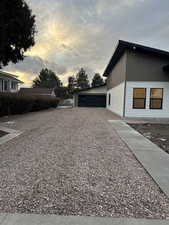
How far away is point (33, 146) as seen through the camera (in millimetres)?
5227

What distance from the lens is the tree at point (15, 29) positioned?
873cm

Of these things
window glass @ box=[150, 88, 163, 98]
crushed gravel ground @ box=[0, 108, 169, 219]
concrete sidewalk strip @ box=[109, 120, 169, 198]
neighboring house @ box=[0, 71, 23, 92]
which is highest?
neighboring house @ box=[0, 71, 23, 92]

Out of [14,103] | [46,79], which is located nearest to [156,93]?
[14,103]

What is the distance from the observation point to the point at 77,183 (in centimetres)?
299

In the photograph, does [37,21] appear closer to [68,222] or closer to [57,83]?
[68,222]

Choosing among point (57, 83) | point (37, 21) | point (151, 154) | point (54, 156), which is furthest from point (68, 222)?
point (57, 83)

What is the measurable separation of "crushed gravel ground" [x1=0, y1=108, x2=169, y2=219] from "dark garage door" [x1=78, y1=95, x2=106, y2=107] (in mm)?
Answer: 23182

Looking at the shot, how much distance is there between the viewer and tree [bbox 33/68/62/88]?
70.7 m

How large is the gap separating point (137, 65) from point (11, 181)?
37.2ft

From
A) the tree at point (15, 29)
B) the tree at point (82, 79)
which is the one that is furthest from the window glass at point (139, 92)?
the tree at point (82, 79)

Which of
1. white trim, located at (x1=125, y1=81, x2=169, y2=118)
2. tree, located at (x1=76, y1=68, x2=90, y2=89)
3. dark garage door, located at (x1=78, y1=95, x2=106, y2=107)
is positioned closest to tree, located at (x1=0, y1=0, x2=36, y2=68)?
white trim, located at (x1=125, y1=81, x2=169, y2=118)

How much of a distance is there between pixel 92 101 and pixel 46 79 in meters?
49.3

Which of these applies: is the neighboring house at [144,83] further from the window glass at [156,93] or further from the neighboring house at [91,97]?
the neighboring house at [91,97]

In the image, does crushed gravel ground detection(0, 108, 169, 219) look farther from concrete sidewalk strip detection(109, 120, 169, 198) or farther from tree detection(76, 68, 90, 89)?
tree detection(76, 68, 90, 89)
